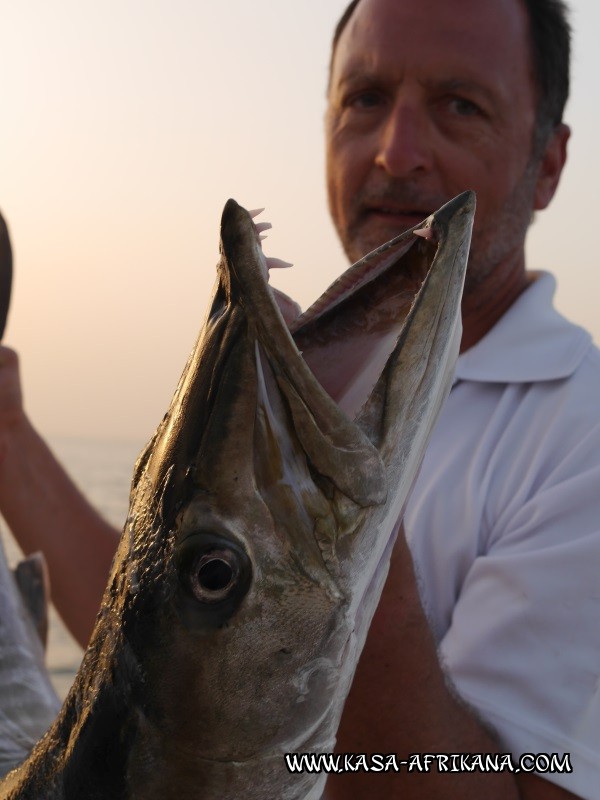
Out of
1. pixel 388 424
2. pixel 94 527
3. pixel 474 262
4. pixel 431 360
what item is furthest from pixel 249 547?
pixel 94 527

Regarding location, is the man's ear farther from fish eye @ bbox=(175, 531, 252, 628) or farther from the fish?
fish eye @ bbox=(175, 531, 252, 628)

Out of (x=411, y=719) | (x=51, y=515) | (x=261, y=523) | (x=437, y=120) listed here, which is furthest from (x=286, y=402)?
(x=51, y=515)

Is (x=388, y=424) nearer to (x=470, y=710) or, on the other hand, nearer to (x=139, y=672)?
(x=139, y=672)

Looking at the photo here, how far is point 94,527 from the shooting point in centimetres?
400

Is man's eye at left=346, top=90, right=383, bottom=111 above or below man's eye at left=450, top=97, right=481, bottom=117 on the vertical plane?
below

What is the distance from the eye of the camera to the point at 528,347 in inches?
107

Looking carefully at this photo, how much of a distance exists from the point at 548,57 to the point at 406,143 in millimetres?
713

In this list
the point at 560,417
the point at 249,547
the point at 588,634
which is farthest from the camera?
the point at 560,417

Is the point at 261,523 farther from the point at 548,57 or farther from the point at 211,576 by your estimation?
the point at 548,57

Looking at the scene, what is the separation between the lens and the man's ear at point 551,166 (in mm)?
3322

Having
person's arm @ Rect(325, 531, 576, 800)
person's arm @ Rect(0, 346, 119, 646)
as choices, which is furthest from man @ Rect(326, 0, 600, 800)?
person's arm @ Rect(0, 346, 119, 646)

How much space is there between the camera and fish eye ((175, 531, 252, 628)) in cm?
133

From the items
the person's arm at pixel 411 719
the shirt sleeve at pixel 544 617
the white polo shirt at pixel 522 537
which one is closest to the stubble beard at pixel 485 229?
the white polo shirt at pixel 522 537

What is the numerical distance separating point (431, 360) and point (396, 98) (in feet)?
6.22
